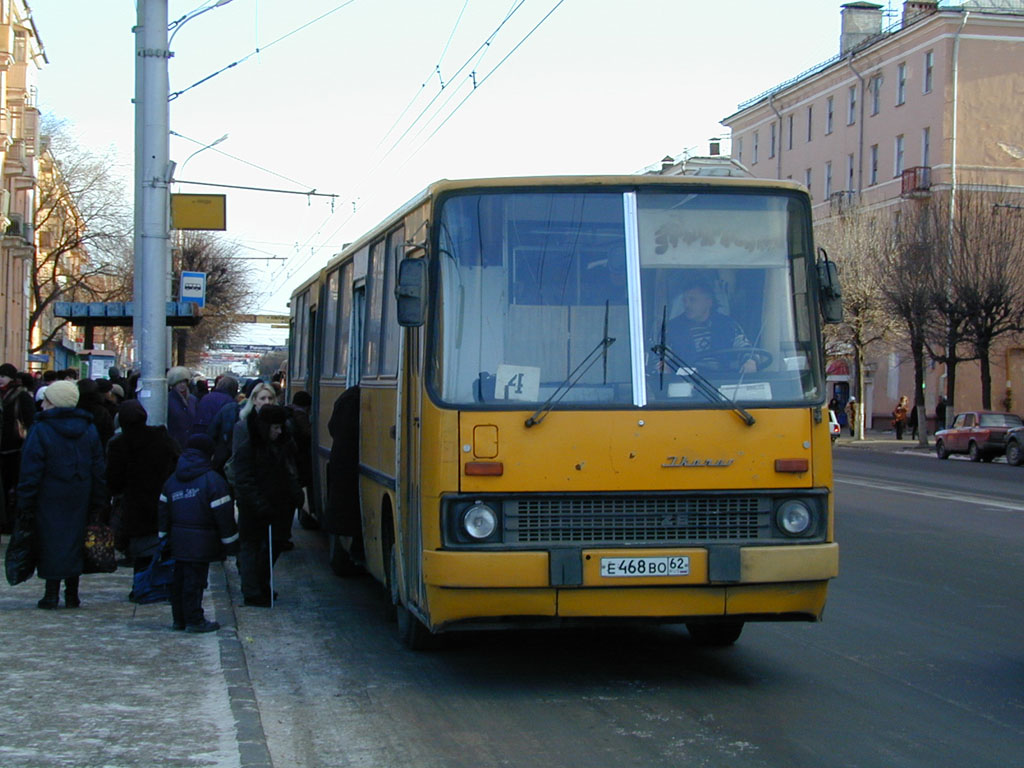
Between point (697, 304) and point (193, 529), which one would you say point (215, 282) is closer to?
point (193, 529)

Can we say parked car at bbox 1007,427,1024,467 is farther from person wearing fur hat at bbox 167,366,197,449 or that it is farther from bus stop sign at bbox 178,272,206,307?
person wearing fur hat at bbox 167,366,197,449

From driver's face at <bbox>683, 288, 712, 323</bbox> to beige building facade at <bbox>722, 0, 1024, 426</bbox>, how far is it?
4592 centimetres

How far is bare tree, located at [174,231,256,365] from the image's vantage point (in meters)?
67.7

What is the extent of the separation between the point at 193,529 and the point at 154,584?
58.6 inches

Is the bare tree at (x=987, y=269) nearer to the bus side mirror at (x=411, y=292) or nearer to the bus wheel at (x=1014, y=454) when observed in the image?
the bus wheel at (x=1014, y=454)

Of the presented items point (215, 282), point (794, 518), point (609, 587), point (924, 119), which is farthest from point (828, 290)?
point (215, 282)

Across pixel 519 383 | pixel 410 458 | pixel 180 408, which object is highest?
pixel 519 383

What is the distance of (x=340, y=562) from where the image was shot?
1297 centimetres

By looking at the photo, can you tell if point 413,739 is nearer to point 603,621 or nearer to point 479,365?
point 603,621

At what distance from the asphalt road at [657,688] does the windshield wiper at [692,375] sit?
159 cm

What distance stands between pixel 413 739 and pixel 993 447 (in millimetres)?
37366

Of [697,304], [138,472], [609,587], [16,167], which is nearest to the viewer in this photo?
[609,587]

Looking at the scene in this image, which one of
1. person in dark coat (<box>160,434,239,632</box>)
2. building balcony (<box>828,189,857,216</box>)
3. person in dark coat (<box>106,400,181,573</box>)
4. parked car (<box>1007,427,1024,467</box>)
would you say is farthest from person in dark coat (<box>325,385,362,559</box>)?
building balcony (<box>828,189,857,216</box>)

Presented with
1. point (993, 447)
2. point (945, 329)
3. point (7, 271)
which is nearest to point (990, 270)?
point (945, 329)
